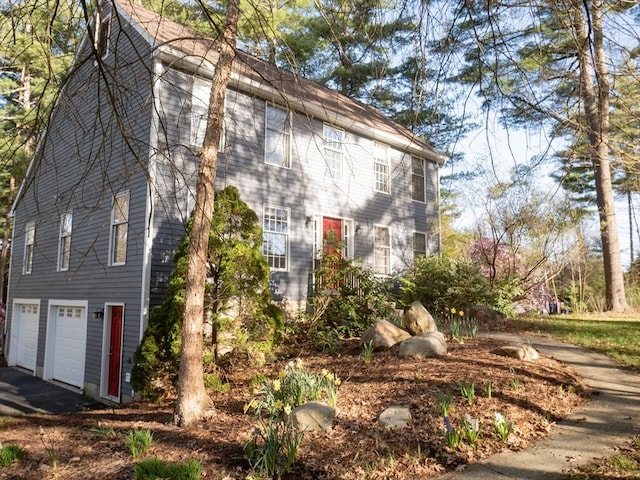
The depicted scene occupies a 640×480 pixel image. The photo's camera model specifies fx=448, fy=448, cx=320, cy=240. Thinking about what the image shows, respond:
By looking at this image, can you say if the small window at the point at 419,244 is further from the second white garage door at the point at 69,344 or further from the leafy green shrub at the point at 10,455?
the leafy green shrub at the point at 10,455

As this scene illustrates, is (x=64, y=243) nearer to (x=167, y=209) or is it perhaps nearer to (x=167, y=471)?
(x=167, y=209)

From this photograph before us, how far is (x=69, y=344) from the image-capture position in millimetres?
12234

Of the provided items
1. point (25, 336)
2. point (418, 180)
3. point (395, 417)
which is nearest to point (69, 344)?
point (25, 336)

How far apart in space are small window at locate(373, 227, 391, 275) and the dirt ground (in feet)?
22.7

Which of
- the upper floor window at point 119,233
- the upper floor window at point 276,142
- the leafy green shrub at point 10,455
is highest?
the upper floor window at point 276,142

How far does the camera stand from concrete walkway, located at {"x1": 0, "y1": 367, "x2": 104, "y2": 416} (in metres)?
9.66

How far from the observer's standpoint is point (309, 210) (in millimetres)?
12227

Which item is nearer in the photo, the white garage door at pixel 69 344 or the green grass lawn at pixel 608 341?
the green grass lawn at pixel 608 341

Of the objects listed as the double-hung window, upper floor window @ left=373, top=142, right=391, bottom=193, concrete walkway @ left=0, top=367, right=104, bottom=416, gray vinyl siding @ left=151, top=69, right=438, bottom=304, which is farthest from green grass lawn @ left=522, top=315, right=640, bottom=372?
concrete walkway @ left=0, top=367, right=104, bottom=416

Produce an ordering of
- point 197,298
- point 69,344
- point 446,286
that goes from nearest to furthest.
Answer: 1. point 197,298
2. point 69,344
3. point 446,286

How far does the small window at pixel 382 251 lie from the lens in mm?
14203

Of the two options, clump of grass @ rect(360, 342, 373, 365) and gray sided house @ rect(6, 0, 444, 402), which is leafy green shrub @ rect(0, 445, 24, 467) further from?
clump of grass @ rect(360, 342, 373, 365)

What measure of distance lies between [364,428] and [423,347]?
105 inches

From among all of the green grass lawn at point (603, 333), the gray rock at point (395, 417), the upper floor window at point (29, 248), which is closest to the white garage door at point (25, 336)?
the upper floor window at point (29, 248)
